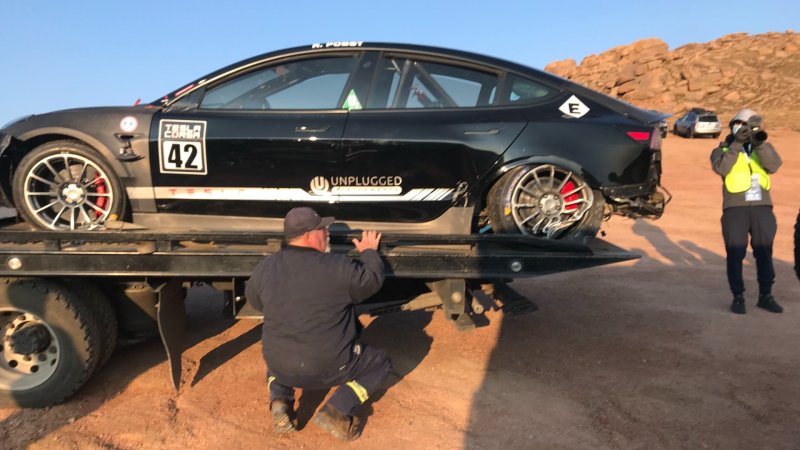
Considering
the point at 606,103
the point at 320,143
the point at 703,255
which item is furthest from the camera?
the point at 703,255

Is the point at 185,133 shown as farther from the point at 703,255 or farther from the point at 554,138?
the point at 703,255

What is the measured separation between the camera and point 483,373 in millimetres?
4145

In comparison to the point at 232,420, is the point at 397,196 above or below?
above

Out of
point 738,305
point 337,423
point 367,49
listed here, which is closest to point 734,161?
point 738,305

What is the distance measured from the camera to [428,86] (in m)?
3.99

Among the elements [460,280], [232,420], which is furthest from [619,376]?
[232,420]

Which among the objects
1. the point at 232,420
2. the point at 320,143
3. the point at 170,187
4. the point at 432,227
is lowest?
the point at 232,420

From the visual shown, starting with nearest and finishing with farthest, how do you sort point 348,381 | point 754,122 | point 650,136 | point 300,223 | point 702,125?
1. point 300,223
2. point 348,381
3. point 650,136
4. point 754,122
5. point 702,125

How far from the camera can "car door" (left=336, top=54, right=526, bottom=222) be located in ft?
12.3

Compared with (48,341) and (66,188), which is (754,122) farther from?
(48,341)

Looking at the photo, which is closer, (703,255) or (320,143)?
(320,143)

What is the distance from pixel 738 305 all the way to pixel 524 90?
331 cm

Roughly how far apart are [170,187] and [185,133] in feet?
1.25

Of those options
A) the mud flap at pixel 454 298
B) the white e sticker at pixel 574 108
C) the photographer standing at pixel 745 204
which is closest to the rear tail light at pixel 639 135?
the white e sticker at pixel 574 108
